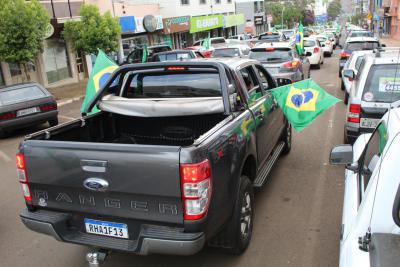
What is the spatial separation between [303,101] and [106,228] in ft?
10.9

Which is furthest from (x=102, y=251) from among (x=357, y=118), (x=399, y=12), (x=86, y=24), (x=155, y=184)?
(x=399, y=12)

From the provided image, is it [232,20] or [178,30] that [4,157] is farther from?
[232,20]

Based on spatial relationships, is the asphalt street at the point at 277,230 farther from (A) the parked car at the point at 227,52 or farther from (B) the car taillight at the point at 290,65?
(A) the parked car at the point at 227,52

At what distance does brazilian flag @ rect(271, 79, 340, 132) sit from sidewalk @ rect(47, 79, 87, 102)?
12667mm

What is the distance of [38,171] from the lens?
3.59 metres

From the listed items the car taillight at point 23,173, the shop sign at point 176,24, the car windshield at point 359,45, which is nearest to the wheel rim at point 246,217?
the car taillight at point 23,173

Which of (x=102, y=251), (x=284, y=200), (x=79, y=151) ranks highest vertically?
(x=79, y=151)

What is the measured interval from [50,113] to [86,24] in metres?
9.89

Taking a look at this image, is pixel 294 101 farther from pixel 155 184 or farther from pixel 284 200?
pixel 155 184

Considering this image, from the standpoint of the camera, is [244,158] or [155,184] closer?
[155,184]

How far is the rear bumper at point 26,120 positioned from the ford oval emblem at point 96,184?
25.4 ft

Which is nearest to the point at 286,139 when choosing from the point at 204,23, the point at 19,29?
the point at 19,29

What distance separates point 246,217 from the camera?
4.24 meters

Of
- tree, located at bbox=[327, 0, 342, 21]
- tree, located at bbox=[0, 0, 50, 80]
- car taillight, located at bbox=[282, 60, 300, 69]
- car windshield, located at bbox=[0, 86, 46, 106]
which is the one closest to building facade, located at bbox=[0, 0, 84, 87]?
tree, located at bbox=[0, 0, 50, 80]
